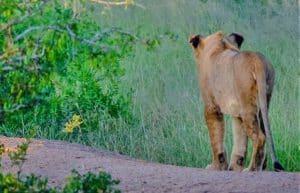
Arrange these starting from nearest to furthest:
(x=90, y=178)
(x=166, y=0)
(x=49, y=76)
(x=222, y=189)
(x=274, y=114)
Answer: (x=49, y=76)
(x=90, y=178)
(x=222, y=189)
(x=274, y=114)
(x=166, y=0)

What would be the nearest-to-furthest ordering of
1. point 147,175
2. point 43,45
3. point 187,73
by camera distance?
point 43,45 < point 147,175 < point 187,73

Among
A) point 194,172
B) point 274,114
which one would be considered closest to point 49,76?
point 194,172

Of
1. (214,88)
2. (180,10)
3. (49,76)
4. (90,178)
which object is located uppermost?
(180,10)

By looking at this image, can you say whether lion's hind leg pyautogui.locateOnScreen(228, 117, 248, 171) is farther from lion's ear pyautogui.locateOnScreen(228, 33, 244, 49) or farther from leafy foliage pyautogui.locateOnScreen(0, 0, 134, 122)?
leafy foliage pyautogui.locateOnScreen(0, 0, 134, 122)

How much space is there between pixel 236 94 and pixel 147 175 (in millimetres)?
1249

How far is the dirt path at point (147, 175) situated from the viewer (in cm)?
708

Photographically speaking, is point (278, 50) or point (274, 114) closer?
point (274, 114)

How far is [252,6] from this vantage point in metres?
17.1

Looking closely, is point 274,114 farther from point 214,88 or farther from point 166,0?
point 166,0

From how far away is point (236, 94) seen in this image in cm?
846

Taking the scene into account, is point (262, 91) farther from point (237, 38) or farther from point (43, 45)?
point (43, 45)

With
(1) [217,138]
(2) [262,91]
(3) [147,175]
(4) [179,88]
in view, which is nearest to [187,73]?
(4) [179,88]

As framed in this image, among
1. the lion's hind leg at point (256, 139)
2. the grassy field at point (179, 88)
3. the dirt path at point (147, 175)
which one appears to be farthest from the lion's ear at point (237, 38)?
the dirt path at point (147, 175)

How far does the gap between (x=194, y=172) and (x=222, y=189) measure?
0.86 metres
